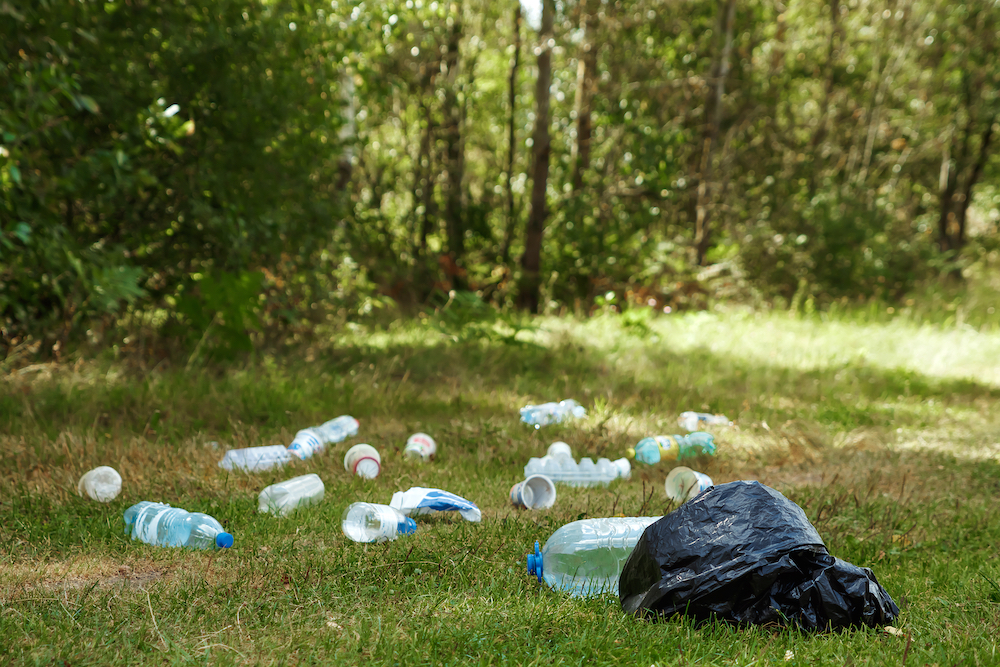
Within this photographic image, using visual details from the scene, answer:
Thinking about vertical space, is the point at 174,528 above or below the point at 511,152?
below

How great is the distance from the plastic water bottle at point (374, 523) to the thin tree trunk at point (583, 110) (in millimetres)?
8155

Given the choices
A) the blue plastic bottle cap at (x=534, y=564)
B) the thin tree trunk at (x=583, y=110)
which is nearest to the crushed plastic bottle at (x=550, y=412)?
the blue plastic bottle cap at (x=534, y=564)

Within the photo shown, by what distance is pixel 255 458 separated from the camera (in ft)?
13.2

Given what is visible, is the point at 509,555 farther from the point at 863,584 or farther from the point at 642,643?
the point at 863,584

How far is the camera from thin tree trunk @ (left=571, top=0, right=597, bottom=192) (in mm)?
10547

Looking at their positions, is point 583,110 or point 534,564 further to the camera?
point 583,110

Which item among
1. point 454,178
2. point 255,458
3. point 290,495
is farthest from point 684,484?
point 454,178

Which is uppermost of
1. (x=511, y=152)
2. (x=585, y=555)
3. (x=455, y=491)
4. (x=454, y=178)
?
(x=511, y=152)

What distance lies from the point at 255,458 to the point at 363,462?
67cm

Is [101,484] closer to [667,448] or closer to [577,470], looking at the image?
[577,470]

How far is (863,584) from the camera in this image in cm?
232

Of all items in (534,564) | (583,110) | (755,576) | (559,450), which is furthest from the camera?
(583,110)

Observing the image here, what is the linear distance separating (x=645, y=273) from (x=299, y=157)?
18.6 ft

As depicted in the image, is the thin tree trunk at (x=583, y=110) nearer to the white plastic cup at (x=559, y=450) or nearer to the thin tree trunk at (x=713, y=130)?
the thin tree trunk at (x=713, y=130)
